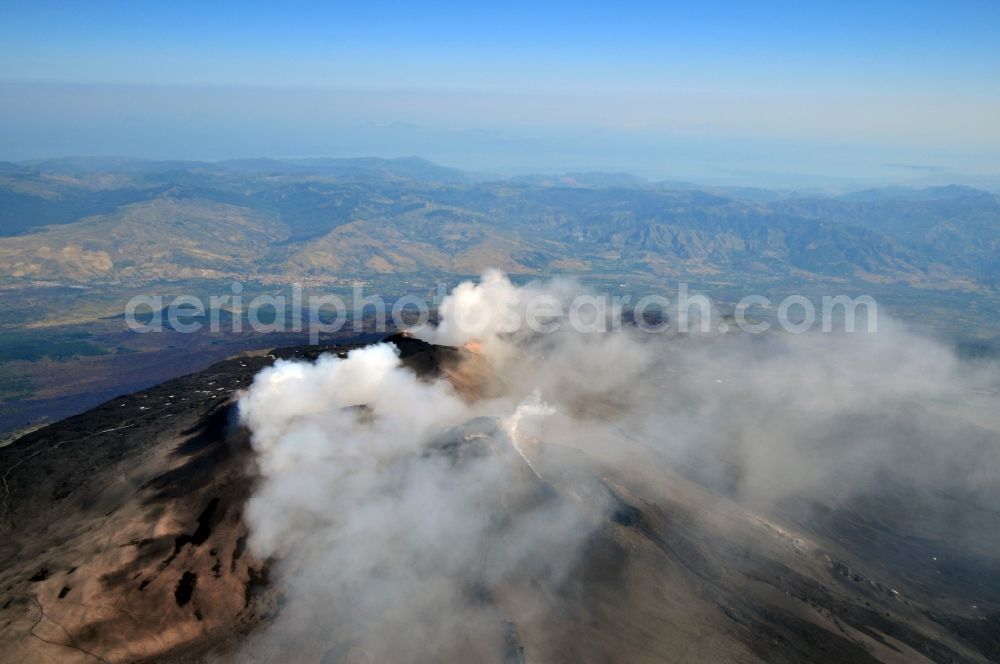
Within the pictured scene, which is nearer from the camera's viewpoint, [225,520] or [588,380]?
[225,520]

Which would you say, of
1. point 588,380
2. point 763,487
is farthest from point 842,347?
point 763,487

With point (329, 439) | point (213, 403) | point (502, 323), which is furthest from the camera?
point (502, 323)

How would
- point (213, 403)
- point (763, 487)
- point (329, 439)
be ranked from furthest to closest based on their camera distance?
1. point (213, 403)
2. point (763, 487)
3. point (329, 439)

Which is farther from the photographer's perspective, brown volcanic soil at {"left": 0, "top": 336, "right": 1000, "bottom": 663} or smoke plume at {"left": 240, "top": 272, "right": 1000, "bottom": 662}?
smoke plume at {"left": 240, "top": 272, "right": 1000, "bottom": 662}

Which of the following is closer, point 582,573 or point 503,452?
point 582,573

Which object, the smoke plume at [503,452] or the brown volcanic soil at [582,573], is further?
the smoke plume at [503,452]

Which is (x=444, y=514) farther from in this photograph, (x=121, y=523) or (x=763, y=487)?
(x=763, y=487)

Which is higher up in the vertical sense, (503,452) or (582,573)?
(503,452)

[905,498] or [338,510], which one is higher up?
[338,510]
